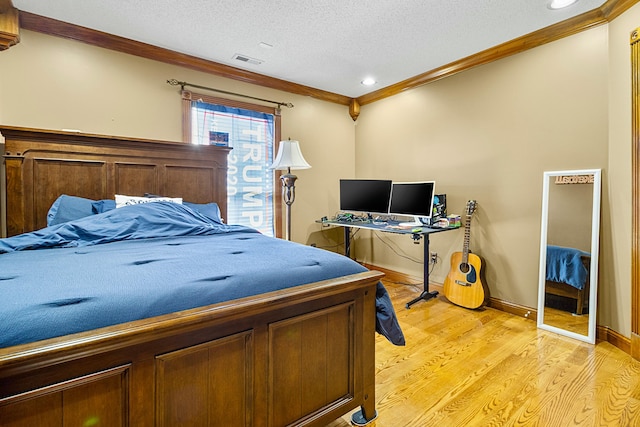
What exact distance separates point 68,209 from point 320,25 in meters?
2.35

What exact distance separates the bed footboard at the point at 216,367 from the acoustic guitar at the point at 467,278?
1904mm

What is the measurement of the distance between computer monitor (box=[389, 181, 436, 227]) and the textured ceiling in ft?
4.17

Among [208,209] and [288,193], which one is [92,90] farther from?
[288,193]

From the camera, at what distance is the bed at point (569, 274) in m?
2.45

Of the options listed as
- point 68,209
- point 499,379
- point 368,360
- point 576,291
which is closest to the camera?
point 368,360

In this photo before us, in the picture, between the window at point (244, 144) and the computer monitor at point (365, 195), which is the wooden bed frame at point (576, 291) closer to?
the computer monitor at point (365, 195)

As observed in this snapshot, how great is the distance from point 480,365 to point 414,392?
0.57m

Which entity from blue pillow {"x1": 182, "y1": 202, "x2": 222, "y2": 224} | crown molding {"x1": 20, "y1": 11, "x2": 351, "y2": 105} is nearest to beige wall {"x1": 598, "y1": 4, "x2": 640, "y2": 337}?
crown molding {"x1": 20, "y1": 11, "x2": 351, "y2": 105}

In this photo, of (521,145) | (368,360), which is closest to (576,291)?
(521,145)

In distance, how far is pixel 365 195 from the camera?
391cm

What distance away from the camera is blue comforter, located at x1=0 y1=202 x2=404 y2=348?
2.93 feet

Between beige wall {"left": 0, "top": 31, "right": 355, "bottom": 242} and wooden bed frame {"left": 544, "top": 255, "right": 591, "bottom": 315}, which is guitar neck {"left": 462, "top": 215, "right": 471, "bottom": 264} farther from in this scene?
beige wall {"left": 0, "top": 31, "right": 355, "bottom": 242}

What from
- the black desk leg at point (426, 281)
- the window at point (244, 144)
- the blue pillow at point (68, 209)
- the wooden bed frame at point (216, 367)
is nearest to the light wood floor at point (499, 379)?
the wooden bed frame at point (216, 367)

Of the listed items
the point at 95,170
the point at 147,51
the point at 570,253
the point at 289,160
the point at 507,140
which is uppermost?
the point at 147,51
